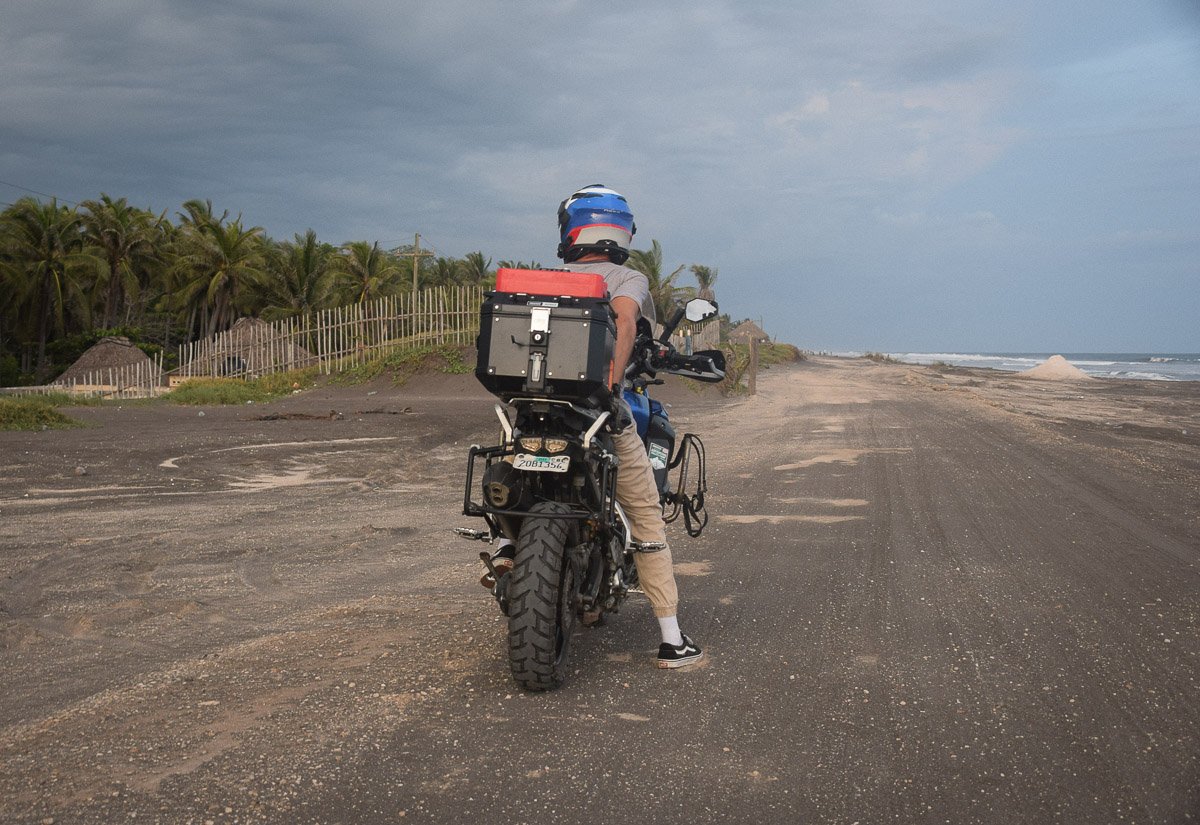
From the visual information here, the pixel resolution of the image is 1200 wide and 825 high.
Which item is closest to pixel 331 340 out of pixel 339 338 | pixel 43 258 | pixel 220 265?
pixel 339 338

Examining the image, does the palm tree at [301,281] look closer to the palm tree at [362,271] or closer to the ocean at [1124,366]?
the palm tree at [362,271]

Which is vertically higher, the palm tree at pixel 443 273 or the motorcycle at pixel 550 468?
the palm tree at pixel 443 273

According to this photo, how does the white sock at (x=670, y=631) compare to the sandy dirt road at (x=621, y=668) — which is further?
the white sock at (x=670, y=631)

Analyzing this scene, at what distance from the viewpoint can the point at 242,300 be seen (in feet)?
149

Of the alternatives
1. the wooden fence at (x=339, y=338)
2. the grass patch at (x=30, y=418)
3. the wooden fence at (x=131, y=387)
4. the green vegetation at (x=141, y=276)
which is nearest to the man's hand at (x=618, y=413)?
the grass patch at (x=30, y=418)

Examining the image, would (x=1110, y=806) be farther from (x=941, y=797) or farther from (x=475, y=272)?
(x=475, y=272)

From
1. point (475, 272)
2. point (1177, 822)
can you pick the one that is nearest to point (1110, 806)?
point (1177, 822)

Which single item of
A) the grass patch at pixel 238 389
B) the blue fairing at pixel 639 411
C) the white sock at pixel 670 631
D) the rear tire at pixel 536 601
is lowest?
the grass patch at pixel 238 389

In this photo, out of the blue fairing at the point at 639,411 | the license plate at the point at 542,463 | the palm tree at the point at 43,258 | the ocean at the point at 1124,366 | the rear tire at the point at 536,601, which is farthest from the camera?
the ocean at the point at 1124,366

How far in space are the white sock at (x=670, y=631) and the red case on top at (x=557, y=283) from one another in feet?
4.97

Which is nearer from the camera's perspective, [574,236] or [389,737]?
[389,737]

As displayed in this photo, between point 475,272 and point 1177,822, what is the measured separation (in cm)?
6484

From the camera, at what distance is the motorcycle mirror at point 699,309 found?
14.4ft

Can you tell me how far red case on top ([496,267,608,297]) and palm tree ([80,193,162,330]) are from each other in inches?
1904
